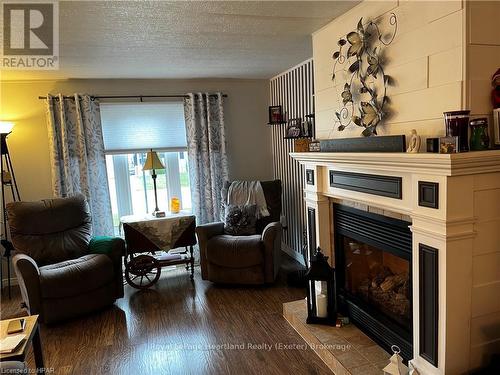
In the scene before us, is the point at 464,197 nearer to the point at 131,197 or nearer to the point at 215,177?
the point at 215,177

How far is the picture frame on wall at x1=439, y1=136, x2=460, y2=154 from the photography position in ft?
5.27

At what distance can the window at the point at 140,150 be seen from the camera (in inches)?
172

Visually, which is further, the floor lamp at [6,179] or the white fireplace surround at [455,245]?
the floor lamp at [6,179]

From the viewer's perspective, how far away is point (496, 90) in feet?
5.51

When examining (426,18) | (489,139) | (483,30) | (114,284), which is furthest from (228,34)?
(114,284)

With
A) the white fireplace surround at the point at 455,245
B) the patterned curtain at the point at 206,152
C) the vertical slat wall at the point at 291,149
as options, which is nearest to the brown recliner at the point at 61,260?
the patterned curtain at the point at 206,152

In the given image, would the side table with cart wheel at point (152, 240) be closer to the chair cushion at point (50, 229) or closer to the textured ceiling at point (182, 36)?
the chair cushion at point (50, 229)

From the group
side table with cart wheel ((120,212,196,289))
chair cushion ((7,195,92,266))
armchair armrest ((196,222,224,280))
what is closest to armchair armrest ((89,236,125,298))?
chair cushion ((7,195,92,266))

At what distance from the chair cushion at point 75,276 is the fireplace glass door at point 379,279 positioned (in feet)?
6.90

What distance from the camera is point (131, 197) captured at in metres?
4.54

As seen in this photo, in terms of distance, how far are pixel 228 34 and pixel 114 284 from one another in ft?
7.92

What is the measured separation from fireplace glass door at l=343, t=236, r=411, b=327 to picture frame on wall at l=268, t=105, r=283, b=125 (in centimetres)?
208

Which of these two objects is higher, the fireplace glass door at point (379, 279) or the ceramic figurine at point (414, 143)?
the ceramic figurine at point (414, 143)

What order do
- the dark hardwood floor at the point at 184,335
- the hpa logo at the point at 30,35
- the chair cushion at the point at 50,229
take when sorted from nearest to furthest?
1. the hpa logo at the point at 30,35
2. the dark hardwood floor at the point at 184,335
3. the chair cushion at the point at 50,229
